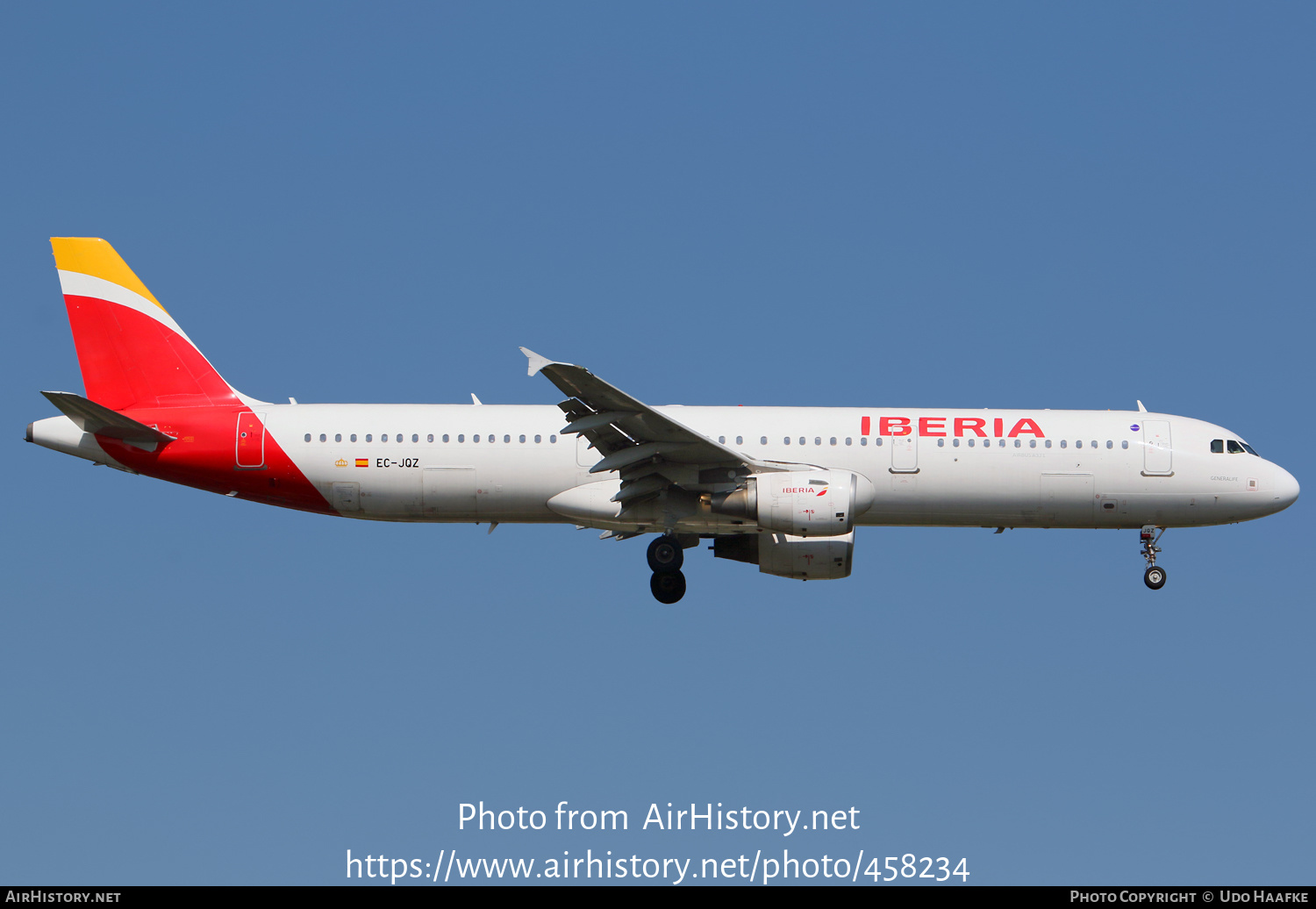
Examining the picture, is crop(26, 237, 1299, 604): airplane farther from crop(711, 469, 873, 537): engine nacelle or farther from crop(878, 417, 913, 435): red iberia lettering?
crop(711, 469, 873, 537): engine nacelle

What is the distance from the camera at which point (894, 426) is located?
90.5 ft

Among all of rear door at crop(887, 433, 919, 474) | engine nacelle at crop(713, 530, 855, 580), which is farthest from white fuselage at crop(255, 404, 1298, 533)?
engine nacelle at crop(713, 530, 855, 580)

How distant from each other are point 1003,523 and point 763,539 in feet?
16.6

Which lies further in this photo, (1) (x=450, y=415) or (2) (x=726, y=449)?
(1) (x=450, y=415)

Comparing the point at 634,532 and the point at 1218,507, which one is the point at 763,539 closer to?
the point at 634,532

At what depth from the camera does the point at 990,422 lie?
27.9 metres

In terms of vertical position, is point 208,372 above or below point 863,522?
above

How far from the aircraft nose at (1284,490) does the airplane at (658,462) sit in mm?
41

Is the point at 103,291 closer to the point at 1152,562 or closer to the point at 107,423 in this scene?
the point at 107,423

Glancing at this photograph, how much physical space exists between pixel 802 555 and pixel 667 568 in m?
2.86

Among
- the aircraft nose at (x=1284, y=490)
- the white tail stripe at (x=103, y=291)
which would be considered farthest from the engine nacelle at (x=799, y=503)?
the white tail stripe at (x=103, y=291)

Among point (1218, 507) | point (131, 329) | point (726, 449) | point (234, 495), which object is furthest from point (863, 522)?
point (131, 329)

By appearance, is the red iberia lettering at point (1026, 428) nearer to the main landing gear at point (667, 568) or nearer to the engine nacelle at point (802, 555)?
the engine nacelle at point (802, 555)

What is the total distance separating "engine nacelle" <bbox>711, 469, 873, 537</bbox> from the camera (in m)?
25.5
